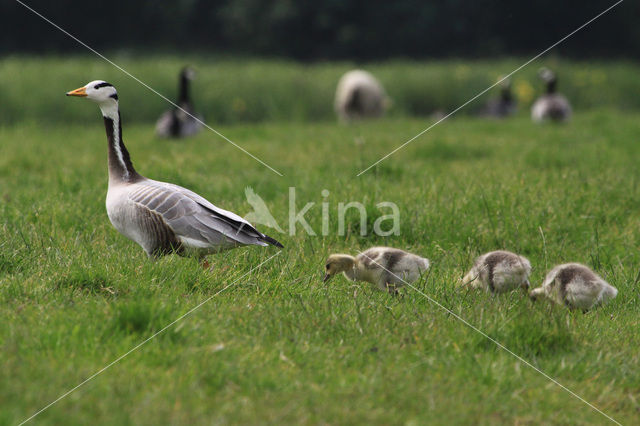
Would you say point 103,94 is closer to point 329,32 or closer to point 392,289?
point 392,289

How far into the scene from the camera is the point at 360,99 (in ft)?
47.2

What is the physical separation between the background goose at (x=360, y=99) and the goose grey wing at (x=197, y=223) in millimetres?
10400

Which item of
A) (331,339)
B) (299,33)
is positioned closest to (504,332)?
(331,339)

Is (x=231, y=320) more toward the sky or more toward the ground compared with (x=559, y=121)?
more toward the sky

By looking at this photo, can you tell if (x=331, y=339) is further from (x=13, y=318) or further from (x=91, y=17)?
(x=91, y=17)

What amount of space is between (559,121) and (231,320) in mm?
11448

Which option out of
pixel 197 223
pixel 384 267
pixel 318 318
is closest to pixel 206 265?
pixel 197 223

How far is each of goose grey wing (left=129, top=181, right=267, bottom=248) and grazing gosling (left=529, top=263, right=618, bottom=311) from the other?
1.61m

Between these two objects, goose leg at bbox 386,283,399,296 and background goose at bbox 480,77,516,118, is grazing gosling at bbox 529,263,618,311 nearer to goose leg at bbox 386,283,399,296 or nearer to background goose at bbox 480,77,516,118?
goose leg at bbox 386,283,399,296

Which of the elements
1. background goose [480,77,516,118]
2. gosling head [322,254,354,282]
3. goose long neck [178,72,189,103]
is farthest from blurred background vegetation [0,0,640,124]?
gosling head [322,254,354,282]

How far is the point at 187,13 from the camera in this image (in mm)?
28906

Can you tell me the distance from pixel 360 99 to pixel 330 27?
14638 millimetres

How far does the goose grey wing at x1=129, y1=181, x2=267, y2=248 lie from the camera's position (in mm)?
4133

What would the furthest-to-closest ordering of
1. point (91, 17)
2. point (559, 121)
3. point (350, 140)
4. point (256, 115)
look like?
point (91, 17) → point (256, 115) → point (559, 121) → point (350, 140)
